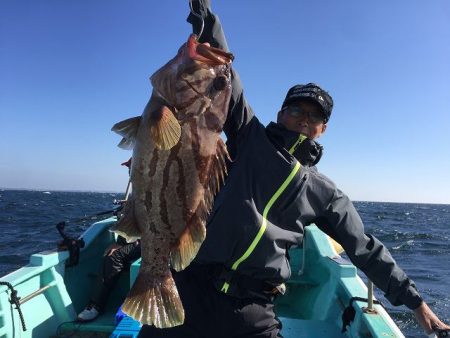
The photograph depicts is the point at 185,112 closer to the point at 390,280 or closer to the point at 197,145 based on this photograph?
the point at 197,145

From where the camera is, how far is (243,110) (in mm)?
2742

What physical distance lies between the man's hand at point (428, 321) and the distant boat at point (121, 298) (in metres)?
0.59

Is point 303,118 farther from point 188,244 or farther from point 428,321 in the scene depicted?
point 428,321

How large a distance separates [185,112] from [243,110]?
68cm

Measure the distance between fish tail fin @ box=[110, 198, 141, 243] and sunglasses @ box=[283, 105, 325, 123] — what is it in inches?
61.6

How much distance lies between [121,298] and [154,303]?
459 centimetres

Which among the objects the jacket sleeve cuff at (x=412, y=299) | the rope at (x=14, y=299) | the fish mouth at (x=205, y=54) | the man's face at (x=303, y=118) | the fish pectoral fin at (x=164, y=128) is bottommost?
the rope at (x=14, y=299)

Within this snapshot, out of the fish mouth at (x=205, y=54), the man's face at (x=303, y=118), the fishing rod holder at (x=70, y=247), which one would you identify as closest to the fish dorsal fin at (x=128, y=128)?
the fish mouth at (x=205, y=54)

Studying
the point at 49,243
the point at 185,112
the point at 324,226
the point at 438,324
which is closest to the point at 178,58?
the point at 185,112

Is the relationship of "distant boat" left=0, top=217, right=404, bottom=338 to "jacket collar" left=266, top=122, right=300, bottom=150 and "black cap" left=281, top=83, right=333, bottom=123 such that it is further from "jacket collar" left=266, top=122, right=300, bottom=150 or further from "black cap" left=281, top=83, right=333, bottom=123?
"black cap" left=281, top=83, right=333, bottom=123

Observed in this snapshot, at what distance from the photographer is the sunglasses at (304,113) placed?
3168 millimetres

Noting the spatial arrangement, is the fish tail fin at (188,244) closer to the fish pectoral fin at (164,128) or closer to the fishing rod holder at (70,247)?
the fish pectoral fin at (164,128)

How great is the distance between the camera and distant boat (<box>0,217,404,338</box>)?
159 inches

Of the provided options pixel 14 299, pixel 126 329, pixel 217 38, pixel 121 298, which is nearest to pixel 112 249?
pixel 121 298
